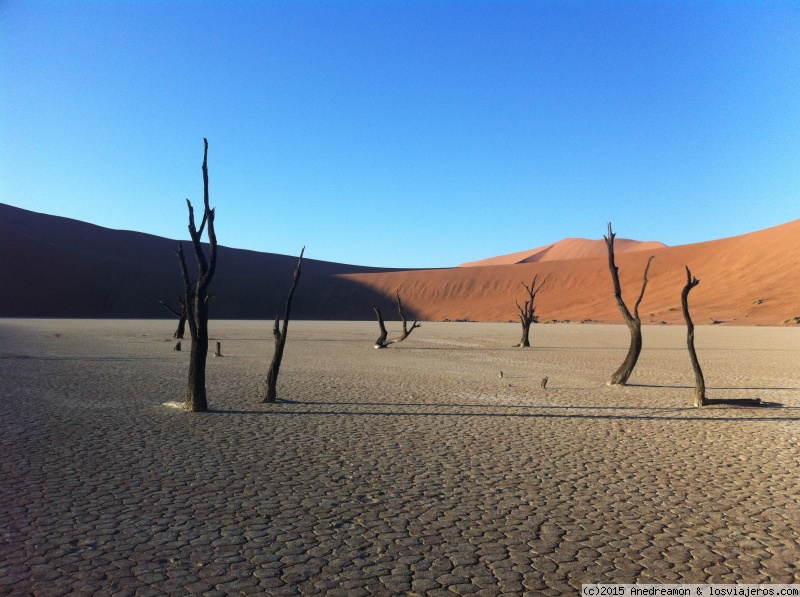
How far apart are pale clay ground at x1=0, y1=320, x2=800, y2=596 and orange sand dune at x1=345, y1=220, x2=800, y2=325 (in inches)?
1860

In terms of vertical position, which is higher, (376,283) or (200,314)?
(376,283)

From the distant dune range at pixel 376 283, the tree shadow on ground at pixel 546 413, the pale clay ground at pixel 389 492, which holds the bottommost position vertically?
the pale clay ground at pixel 389 492

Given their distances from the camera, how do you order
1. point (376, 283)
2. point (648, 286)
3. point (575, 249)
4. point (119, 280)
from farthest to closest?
1. point (575, 249)
2. point (376, 283)
3. point (119, 280)
4. point (648, 286)

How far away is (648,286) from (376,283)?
40.0m

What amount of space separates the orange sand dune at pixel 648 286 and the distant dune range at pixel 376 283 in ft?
0.59

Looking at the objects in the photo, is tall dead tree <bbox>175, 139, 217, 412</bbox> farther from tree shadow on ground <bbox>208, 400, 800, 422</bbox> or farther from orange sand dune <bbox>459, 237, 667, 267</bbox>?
orange sand dune <bbox>459, 237, 667, 267</bbox>

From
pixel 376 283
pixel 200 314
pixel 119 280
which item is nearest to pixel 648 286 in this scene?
pixel 376 283

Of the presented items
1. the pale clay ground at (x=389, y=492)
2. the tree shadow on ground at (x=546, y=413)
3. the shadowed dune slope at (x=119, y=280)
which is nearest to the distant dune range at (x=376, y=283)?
the shadowed dune slope at (x=119, y=280)

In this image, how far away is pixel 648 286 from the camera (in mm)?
75125

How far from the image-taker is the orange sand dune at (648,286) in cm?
5869

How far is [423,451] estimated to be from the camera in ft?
25.6

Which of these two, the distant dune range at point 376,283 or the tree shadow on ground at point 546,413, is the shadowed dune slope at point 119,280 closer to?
the distant dune range at point 376,283

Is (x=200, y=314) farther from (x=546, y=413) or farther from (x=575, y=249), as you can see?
(x=575, y=249)

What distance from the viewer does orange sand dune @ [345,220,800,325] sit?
2311 inches
